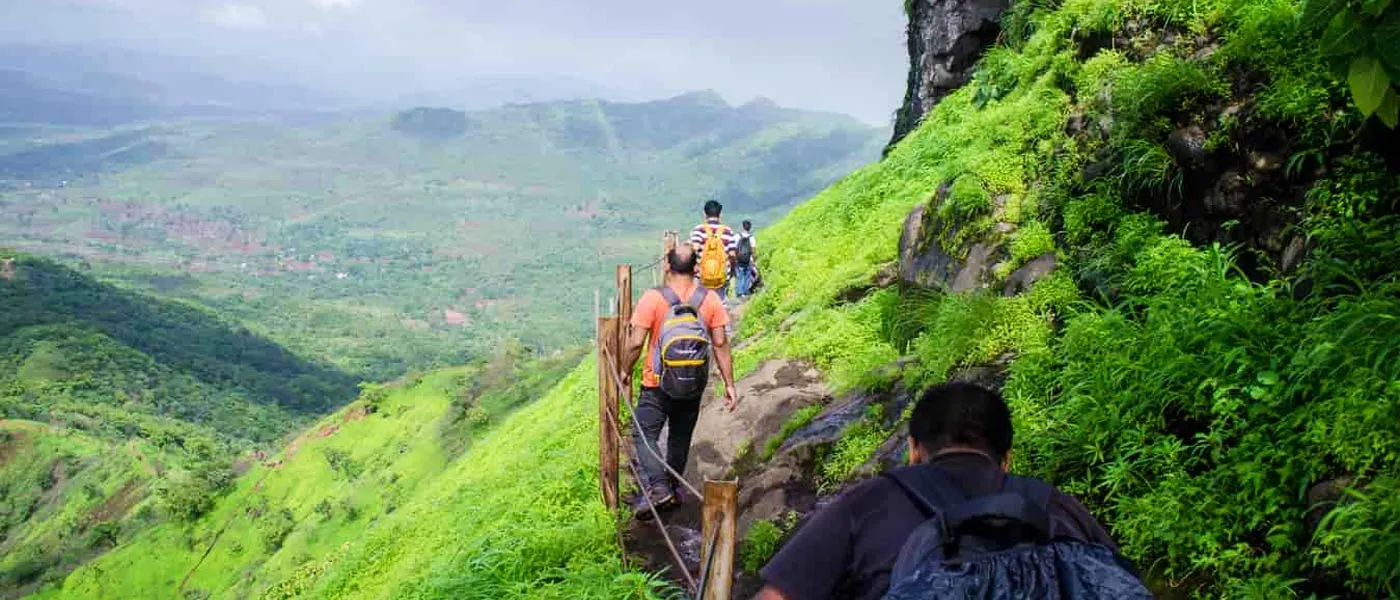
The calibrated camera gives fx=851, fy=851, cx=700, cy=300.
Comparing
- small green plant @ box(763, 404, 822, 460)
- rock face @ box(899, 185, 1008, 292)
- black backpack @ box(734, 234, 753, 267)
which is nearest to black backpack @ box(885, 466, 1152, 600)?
rock face @ box(899, 185, 1008, 292)

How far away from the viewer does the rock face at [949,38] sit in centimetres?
1564

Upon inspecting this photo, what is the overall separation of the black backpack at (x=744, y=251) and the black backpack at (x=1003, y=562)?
41.3 ft

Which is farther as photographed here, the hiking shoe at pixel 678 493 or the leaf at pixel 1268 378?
the hiking shoe at pixel 678 493

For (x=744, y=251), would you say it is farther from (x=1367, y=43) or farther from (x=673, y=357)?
(x=1367, y=43)

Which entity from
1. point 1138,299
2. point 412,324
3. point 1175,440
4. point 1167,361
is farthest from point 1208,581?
point 412,324

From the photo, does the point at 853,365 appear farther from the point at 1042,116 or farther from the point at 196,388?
the point at 196,388

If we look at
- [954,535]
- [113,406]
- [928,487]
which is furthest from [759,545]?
[113,406]

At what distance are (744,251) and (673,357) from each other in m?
8.89

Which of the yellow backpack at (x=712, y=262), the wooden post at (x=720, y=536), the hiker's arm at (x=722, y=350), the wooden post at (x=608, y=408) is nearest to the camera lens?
the wooden post at (x=720, y=536)

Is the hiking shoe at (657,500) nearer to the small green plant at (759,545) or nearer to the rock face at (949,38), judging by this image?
the small green plant at (759,545)

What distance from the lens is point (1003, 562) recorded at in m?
2.04

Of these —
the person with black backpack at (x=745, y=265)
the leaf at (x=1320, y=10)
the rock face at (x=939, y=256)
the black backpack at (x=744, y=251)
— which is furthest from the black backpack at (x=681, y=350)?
→ the person with black backpack at (x=745, y=265)

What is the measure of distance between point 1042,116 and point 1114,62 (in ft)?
3.11

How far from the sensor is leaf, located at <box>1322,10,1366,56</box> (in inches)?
122
